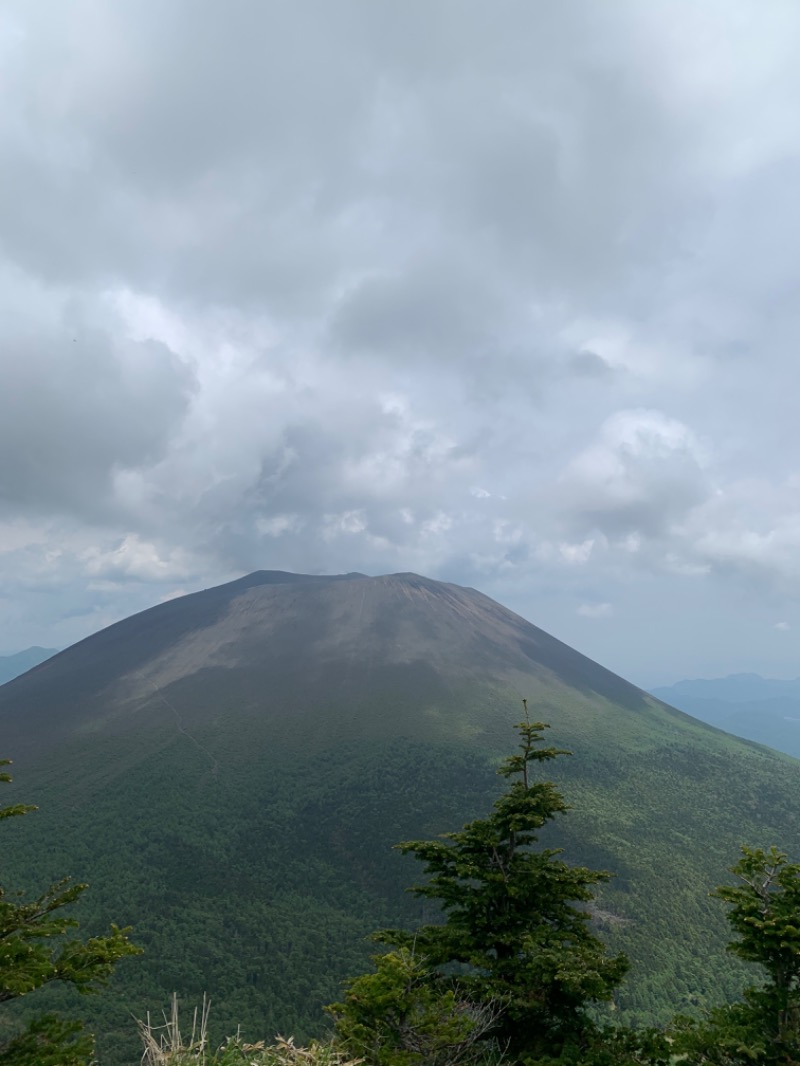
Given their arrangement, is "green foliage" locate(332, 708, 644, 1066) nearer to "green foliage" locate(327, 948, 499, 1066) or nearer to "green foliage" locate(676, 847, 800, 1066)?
"green foliage" locate(327, 948, 499, 1066)

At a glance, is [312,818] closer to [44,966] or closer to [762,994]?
[44,966]

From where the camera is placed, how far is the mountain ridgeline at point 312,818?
94.8 meters

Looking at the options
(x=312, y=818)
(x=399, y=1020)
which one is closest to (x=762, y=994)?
(x=399, y=1020)

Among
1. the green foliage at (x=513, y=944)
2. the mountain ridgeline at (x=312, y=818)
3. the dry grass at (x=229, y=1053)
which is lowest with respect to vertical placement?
the mountain ridgeline at (x=312, y=818)

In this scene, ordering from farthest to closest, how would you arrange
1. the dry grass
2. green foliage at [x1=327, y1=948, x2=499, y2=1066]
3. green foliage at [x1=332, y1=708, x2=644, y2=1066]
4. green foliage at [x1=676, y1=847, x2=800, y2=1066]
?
green foliage at [x1=332, y1=708, x2=644, y2=1066] → green foliage at [x1=676, y1=847, x2=800, y2=1066] → green foliage at [x1=327, y1=948, x2=499, y2=1066] → the dry grass

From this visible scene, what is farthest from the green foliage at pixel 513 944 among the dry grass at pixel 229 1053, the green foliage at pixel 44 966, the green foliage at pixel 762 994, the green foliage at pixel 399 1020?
the green foliage at pixel 44 966

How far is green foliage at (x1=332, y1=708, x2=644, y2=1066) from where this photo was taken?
40.8 ft

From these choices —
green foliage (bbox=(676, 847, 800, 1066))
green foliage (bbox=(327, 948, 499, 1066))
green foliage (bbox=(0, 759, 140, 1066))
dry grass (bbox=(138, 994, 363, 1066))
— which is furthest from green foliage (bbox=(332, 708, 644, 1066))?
green foliage (bbox=(0, 759, 140, 1066))

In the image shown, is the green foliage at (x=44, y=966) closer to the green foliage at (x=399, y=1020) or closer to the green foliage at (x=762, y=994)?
the green foliage at (x=399, y=1020)

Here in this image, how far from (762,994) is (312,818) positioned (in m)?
150

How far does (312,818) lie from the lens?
14525cm

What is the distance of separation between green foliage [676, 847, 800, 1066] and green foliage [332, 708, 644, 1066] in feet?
7.07

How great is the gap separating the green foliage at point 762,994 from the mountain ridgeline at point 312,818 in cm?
8484

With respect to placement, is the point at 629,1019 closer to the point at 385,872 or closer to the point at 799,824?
the point at 385,872
